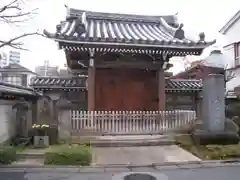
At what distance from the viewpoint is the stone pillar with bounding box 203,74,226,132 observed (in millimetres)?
9977

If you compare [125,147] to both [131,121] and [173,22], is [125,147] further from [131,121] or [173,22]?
[173,22]

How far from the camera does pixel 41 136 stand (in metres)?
10.1

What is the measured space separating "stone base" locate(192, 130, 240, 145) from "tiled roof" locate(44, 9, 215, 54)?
15.6 feet

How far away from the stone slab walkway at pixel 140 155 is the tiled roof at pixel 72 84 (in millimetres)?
5818

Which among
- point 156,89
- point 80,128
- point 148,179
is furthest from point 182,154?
point 156,89

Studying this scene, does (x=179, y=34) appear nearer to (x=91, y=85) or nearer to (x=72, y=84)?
(x=91, y=85)

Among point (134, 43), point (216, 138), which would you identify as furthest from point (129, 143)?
point (134, 43)

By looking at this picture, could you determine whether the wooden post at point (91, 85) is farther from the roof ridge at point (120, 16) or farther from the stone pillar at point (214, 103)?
the stone pillar at point (214, 103)

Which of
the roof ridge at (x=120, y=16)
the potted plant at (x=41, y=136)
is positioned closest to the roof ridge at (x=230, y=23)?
the roof ridge at (x=120, y=16)

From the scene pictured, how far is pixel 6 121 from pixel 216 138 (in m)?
7.97

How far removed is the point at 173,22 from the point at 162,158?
11.5 meters

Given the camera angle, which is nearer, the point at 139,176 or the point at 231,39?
the point at 139,176

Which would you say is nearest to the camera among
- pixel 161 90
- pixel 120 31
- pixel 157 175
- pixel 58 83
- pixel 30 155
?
pixel 157 175

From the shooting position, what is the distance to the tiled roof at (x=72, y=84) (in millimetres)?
14789
